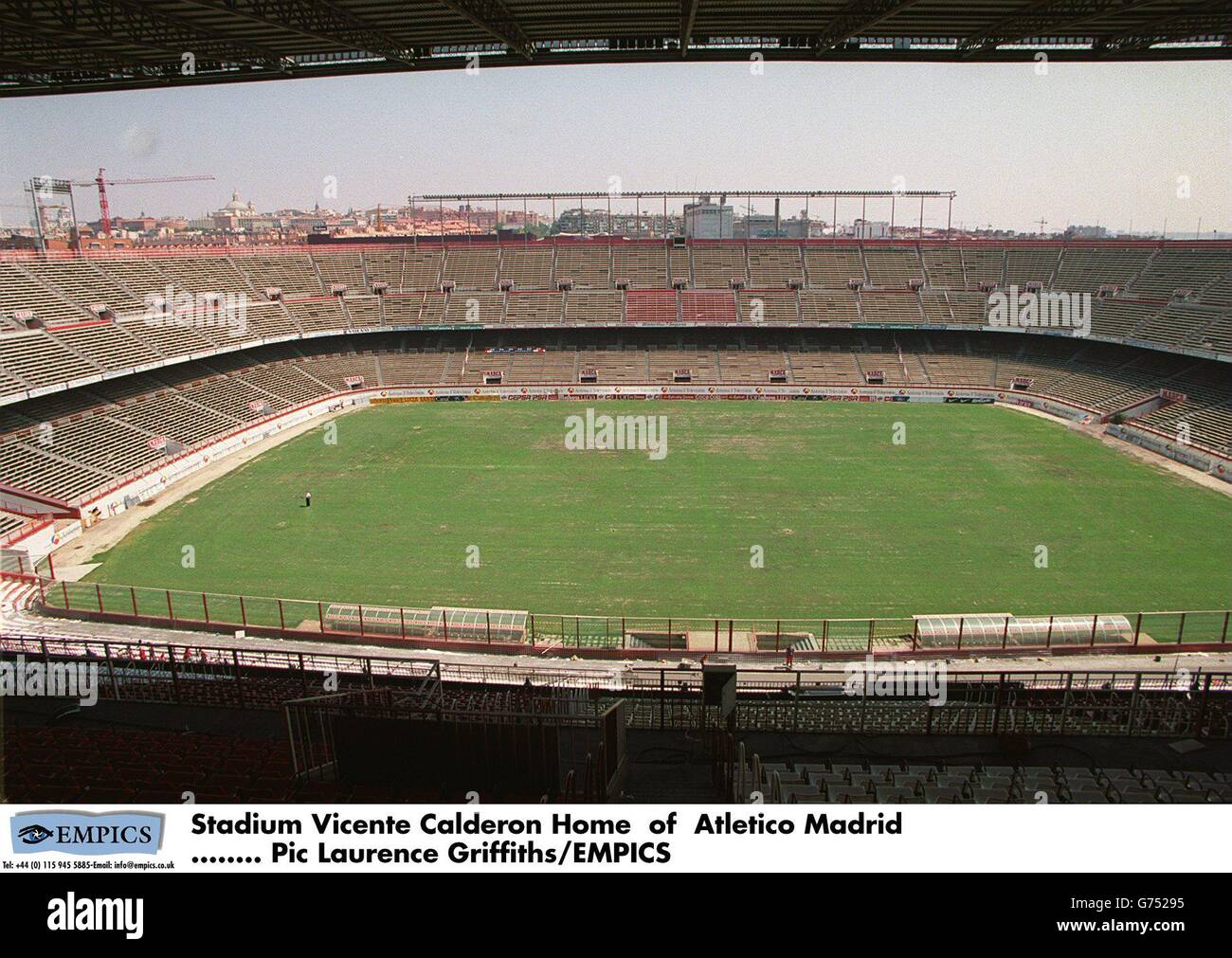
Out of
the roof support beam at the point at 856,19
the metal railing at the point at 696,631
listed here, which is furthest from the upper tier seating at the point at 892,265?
the roof support beam at the point at 856,19

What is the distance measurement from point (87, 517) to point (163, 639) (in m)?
13.7

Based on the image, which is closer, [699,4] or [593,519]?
[699,4]

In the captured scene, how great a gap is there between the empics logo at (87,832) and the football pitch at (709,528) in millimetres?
18155

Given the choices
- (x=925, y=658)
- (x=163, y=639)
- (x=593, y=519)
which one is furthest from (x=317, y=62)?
(x=925, y=658)

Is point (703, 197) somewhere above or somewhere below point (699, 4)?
above

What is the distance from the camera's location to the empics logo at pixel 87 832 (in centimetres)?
400

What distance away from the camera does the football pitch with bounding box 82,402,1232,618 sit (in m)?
23.3

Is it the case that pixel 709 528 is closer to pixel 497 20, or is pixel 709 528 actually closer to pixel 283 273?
pixel 497 20

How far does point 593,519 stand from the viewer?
2947 centimetres

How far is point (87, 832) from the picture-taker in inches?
167

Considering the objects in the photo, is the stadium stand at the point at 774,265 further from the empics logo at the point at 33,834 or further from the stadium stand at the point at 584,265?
the empics logo at the point at 33,834

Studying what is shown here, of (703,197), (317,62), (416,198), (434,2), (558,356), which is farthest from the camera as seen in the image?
(416,198)

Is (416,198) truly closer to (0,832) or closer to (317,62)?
(317,62)

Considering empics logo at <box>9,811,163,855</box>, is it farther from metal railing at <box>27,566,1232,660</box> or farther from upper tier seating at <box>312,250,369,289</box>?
upper tier seating at <box>312,250,369,289</box>
